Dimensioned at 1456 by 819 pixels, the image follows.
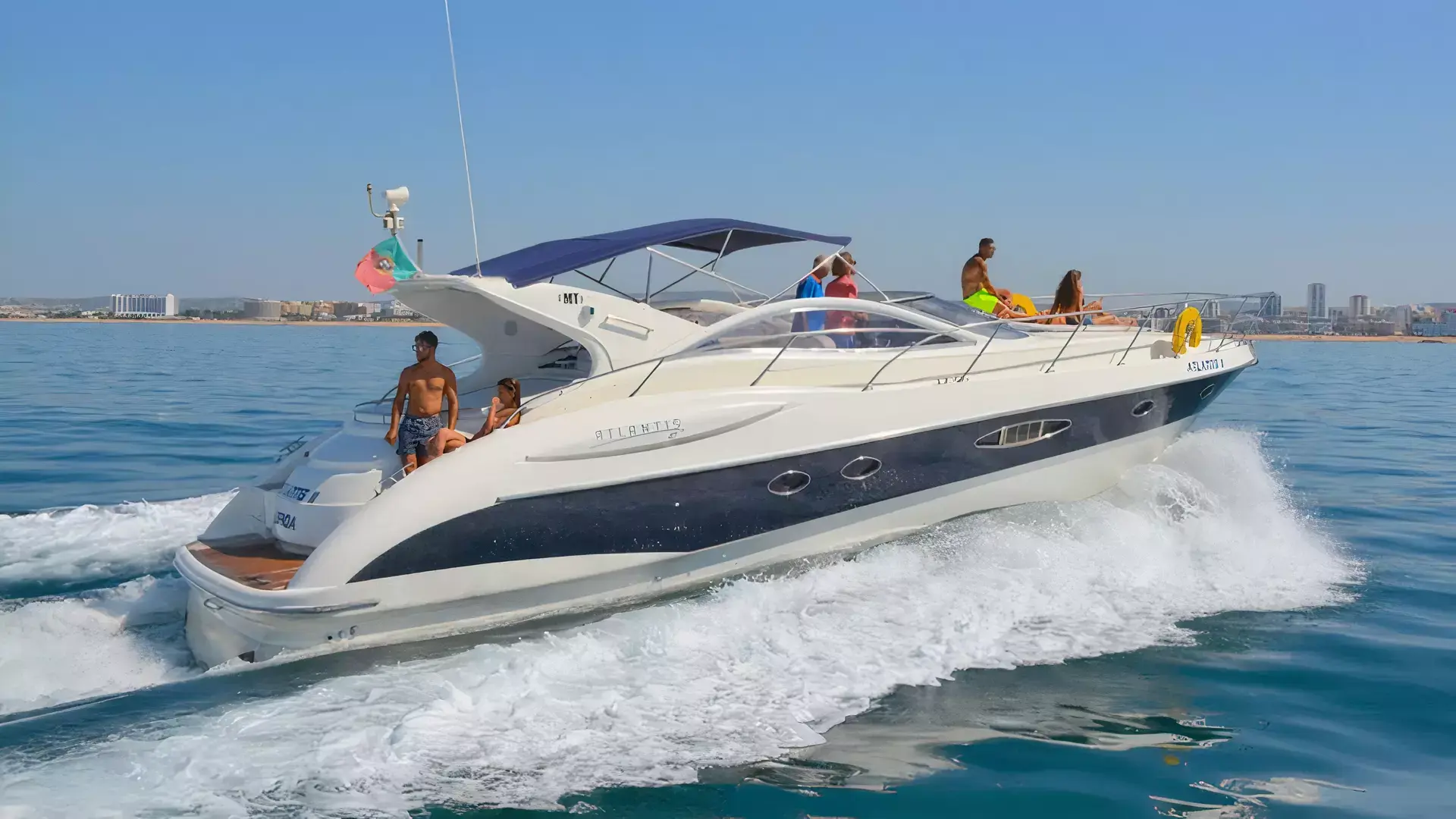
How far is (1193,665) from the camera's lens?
5.54m

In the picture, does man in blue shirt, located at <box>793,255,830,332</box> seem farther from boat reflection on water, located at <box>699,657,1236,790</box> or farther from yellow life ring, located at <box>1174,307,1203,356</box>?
yellow life ring, located at <box>1174,307,1203,356</box>

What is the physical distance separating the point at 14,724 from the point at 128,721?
48 centimetres

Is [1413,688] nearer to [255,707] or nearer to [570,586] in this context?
[570,586]

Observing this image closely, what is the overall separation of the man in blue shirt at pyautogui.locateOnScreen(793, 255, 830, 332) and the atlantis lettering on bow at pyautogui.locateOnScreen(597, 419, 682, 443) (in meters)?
1.37

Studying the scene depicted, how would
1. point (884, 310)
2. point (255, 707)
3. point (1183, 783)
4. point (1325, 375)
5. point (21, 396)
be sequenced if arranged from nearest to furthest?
point (1183, 783)
point (255, 707)
point (884, 310)
point (21, 396)
point (1325, 375)

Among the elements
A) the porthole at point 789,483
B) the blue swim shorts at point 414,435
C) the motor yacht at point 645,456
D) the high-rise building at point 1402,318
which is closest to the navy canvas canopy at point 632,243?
the motor yacht at point 645,456

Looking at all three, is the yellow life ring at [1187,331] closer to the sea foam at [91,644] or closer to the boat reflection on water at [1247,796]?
the boat reflection on water at [1247,796]

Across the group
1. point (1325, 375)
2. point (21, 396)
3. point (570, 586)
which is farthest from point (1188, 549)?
point (1325, 375)

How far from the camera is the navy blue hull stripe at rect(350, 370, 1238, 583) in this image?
18.2ft

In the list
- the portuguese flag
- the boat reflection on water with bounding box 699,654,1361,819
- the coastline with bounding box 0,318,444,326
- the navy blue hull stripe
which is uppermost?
the coastline with bounding box 0,318,444,326

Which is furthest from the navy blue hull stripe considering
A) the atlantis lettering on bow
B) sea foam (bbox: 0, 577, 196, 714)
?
sea foam (bbox: 0, 577, 196, 714)

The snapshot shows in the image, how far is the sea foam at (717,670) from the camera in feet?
13.1

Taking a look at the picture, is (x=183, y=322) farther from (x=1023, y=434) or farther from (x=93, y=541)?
(x=1023, y=434)

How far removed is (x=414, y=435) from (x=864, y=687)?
276 centimetres
